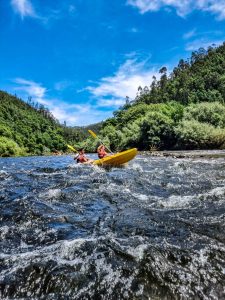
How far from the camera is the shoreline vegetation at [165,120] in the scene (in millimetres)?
56713

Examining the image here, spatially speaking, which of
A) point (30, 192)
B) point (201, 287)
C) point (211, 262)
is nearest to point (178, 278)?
point (201, 287)

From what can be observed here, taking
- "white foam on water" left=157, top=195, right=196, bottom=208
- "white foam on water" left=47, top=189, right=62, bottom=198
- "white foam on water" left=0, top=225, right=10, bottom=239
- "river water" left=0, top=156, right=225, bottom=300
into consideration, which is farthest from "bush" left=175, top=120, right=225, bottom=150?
"white foam on water" left=0, top=225, right=10, bottom=239

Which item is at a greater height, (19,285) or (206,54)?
(206,54)

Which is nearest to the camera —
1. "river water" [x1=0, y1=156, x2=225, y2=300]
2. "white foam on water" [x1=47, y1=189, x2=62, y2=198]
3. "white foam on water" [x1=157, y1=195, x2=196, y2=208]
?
"river water" [x1=0, y1=156, x2=225, y2=300]

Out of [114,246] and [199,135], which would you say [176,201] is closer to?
[114,246]

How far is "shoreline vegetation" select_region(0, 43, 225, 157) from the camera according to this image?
56713 millimetres

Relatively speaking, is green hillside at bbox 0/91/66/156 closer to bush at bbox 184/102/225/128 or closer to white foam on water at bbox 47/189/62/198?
bush at bbox 184/102/225/128

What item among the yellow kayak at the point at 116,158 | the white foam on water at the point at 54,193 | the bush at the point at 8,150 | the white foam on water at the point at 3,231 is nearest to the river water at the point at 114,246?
the white foam on water at the point at 3,231

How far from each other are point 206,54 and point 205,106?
320 feet

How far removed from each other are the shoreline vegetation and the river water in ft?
137

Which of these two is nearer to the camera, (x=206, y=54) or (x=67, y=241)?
(x=67, y=241)

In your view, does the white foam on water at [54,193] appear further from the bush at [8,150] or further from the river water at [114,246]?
the bush at [8,150]

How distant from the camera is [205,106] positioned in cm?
5972

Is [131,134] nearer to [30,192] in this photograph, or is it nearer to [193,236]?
[30,192]
